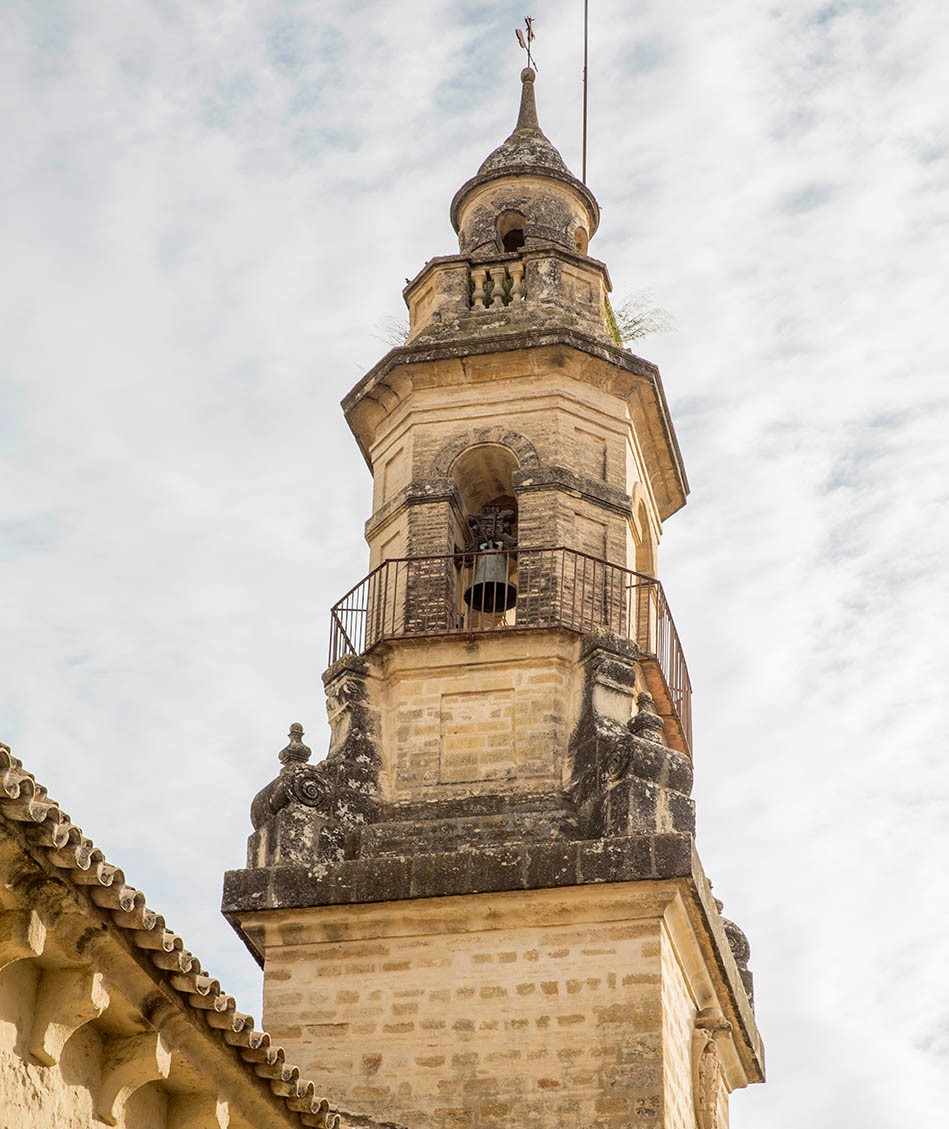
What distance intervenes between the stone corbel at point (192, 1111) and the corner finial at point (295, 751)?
5.83m

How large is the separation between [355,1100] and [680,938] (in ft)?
8.07

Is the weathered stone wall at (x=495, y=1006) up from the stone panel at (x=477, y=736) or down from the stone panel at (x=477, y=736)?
down

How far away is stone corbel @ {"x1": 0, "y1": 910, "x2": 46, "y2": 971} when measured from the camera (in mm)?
7422

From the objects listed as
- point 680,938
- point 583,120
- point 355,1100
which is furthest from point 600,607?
point 583,120

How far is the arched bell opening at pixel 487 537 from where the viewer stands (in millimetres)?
15812

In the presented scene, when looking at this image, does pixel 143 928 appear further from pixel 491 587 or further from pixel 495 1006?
pixel 491 587

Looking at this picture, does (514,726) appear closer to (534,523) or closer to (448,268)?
(534,523)

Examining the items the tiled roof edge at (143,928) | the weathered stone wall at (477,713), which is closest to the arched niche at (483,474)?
the weathered stone wall at (477,713)

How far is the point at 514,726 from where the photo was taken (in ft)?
48.8

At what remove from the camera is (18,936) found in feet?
24.4

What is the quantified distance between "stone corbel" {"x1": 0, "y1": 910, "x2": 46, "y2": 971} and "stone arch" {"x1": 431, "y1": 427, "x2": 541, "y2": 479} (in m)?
8.97

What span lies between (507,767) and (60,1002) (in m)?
7.08

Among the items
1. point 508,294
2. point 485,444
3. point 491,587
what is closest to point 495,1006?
point 491,587

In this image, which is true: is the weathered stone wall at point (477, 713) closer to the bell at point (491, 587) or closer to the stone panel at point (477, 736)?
the stone panel at point (477, 736)
